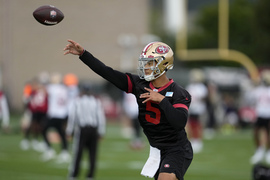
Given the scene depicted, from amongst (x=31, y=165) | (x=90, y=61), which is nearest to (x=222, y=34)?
(x=31, y=165)

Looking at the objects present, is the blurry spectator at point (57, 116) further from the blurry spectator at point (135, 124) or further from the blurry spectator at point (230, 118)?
the blurry spectator at point (230, 118)

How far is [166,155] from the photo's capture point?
5734mm

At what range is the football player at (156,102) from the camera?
569cm

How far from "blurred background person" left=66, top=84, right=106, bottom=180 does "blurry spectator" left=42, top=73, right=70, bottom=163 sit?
111 inches

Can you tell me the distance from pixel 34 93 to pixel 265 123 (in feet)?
20.1

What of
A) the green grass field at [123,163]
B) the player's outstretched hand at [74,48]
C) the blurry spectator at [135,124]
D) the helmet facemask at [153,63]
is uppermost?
the player's outstretched hand at [74,48]

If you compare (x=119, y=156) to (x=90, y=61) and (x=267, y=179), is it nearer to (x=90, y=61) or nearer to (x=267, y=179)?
(x=267, y=179)

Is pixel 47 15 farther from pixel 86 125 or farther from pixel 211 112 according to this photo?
pixel 211 112

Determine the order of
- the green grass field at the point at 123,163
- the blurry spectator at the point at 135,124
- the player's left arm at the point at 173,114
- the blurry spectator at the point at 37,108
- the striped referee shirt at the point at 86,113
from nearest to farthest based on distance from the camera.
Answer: the player's left arm at the point at 173,114 → the striped referee shirt at the point at 86,113 → the green grass field at the point at 123,163 → the blurry spectator at the point at 37,108 → the blurry spectator at the point at 135,124

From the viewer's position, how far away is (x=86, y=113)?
10.3 m

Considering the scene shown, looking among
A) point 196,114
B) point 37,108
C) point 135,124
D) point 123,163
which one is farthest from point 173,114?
point 196,114

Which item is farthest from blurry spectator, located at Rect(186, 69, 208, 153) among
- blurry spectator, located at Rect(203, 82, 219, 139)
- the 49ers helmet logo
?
the 49ers helmet logo

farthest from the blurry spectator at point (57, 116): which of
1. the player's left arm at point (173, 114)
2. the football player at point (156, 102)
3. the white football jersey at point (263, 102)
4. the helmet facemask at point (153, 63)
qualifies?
the player's left arm at point (173, 114)

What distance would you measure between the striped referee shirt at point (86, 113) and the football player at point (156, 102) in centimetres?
445
